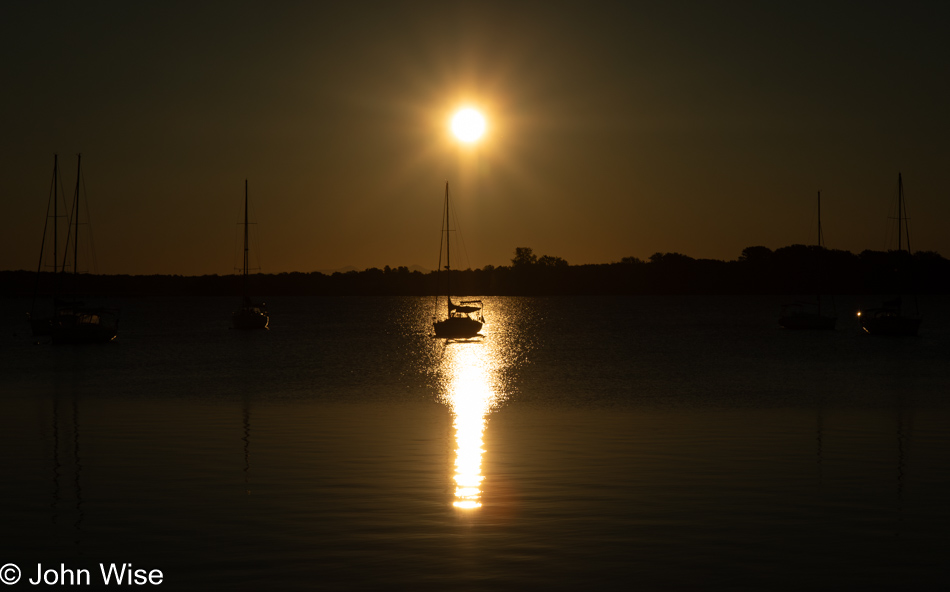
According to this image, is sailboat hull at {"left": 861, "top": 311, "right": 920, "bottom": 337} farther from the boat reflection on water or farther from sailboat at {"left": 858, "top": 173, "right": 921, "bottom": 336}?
the boat reflection on water

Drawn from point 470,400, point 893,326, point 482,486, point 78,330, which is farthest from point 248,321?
point 482,486

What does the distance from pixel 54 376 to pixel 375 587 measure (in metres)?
50.3

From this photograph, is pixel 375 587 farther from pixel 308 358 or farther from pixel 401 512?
pixel 308 358

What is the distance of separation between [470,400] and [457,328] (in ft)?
232

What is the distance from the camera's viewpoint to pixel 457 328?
113 m

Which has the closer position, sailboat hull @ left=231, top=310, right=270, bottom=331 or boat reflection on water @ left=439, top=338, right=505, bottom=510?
boat reflection on water @ left=439, top=338, right=505, bottom=510

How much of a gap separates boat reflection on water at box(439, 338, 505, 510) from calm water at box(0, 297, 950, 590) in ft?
0.53

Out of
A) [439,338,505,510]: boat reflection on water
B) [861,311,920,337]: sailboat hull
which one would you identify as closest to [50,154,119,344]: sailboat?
[439,338,505,510]: boat reflection on water

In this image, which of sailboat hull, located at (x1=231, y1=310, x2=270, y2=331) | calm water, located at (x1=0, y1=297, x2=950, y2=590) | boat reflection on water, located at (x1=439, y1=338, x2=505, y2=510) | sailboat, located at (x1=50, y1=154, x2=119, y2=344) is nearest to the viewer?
calm water, located at (x1=0, y1=297, x2=950, y2=590)

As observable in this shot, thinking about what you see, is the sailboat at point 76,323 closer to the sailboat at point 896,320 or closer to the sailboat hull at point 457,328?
the sailboat hull at point 457,328

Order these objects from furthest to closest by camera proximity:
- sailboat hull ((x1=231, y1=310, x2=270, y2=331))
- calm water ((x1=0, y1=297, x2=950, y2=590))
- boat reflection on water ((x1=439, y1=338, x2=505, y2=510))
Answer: sailboat hull ((x1=231, y1=310, x2=270, y2=331)) < boat reflection on water ((x1=439, y1=338, x2=505, y2=510)) < calm water ((x1=0, y1=297, x2=950, y2=590))

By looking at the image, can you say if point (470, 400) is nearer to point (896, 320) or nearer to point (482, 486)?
point (482, 486)

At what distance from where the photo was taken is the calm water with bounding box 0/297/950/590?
13773mm

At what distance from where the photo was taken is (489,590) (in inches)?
496
